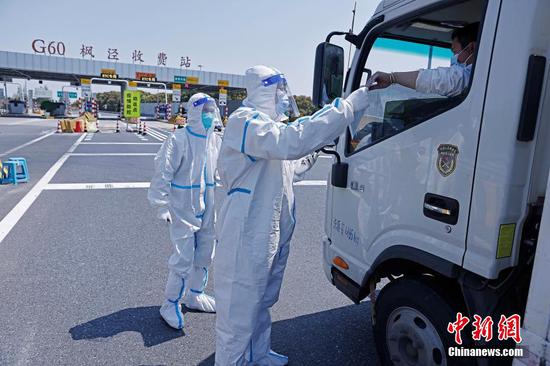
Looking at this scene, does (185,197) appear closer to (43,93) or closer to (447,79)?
(447,79)

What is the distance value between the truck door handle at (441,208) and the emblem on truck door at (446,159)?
123 mm

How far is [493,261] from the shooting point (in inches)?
65.5

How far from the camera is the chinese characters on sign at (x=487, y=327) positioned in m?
1.67

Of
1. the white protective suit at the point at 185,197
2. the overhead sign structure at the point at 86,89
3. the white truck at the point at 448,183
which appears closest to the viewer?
the white truck at the point at 448,183

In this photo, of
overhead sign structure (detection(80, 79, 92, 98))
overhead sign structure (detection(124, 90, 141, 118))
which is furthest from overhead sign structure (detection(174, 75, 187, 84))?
overhead sign structure (detection(124, 90, 141, 118))

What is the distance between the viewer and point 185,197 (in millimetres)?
3189

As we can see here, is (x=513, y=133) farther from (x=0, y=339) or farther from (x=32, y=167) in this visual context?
(x=32, y=167)

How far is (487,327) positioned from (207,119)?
8.01ft

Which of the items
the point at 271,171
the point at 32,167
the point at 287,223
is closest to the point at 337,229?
the point at 287,223

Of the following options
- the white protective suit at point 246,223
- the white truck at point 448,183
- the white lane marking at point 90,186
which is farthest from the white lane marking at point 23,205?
the white truck at point 448,183

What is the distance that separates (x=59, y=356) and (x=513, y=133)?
10.0ft

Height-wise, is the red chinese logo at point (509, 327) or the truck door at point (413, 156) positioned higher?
the truck door at point (413, 156)

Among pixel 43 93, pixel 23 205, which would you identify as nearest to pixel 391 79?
pixel 23 205

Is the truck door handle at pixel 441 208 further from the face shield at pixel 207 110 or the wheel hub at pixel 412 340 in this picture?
the face shield at pixel 207 110
